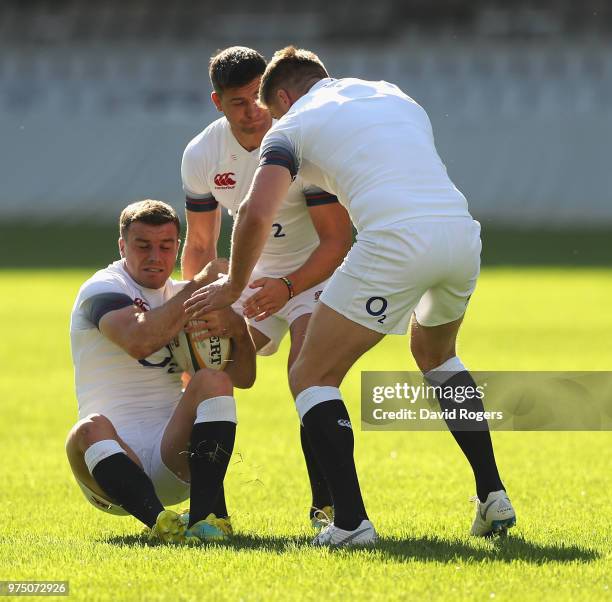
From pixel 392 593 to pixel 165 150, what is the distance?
3029 centimetres

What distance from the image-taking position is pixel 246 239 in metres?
5.07

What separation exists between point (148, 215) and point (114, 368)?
685 mm

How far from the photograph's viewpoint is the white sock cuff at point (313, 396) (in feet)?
17.0

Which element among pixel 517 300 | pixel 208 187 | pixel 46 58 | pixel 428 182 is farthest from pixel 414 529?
pixel 46 58

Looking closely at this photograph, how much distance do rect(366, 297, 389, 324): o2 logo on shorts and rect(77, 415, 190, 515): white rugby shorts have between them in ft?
3.84

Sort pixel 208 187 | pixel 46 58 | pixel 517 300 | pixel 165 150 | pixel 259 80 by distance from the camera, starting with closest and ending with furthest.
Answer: pixel 259 80 < pixel 208 187 < pixel 517 300 < pixel 165 150 < pixel 46 58

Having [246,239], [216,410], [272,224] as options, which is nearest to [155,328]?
[216,410]

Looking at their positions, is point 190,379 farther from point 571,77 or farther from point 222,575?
point 571,77

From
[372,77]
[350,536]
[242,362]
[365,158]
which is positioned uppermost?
[365,158]

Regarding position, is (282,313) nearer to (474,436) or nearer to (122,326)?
(122,326)

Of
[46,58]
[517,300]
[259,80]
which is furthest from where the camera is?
[46,58]

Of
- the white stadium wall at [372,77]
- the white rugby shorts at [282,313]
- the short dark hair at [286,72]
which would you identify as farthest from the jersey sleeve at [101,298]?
the white stadium wall at [372,77]

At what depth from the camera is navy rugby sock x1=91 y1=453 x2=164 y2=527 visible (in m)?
5.31

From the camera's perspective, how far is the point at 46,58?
39125 millimetres
